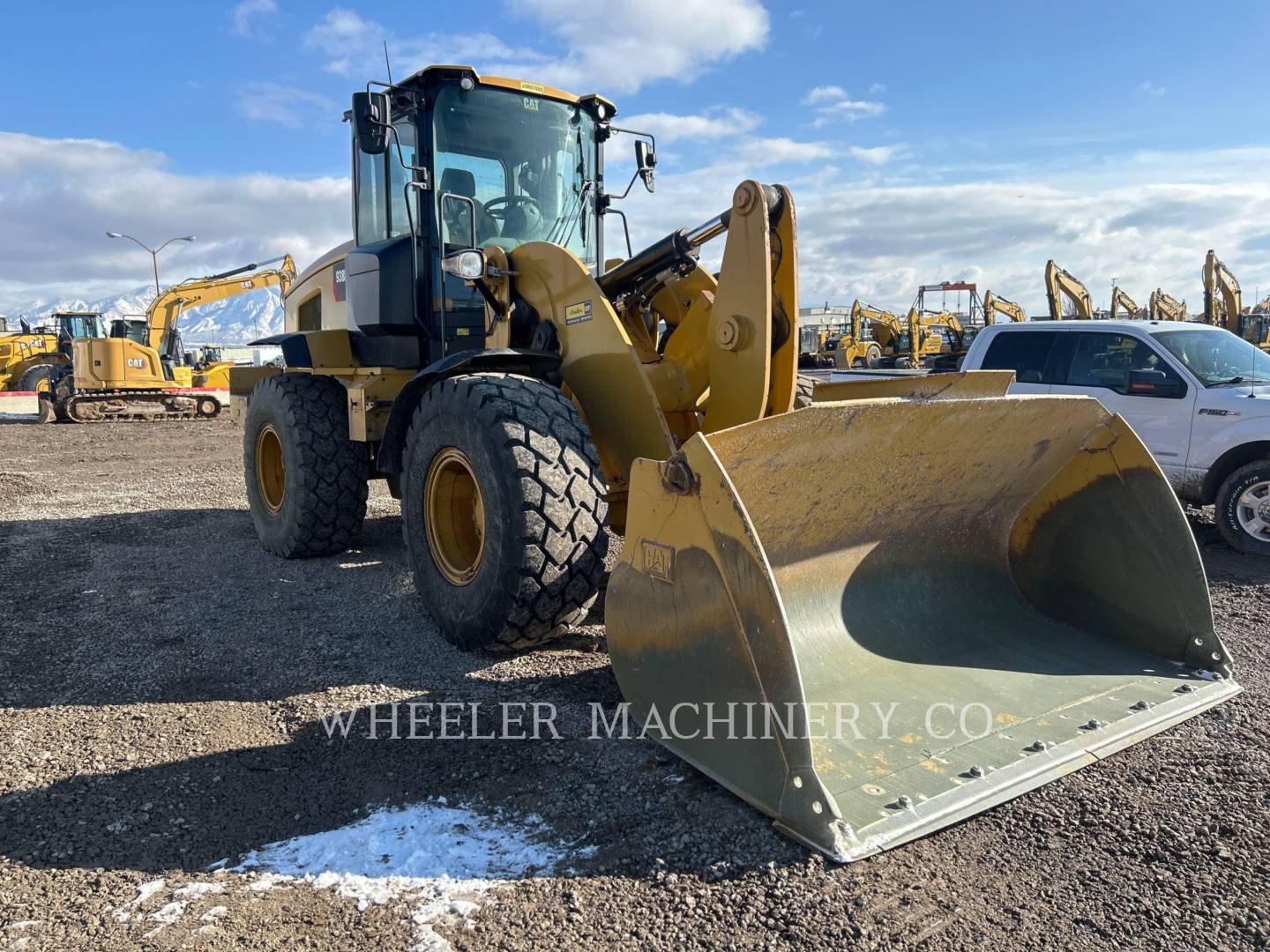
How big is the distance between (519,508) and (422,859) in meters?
1.41

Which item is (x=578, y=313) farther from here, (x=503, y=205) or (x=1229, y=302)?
(x=1229, y=302)

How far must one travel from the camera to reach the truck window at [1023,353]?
7855mm

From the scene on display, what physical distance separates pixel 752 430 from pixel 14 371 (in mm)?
30489

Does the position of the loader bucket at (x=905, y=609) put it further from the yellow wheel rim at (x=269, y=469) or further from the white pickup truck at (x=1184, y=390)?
the yellow wheel rim at (x=269, y=469)

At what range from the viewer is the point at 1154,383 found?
7.18m

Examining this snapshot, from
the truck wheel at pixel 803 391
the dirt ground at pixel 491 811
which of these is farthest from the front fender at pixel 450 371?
the truck wheel at pixel 803 391

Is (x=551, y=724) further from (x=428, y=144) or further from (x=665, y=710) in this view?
(x=428, y=144)

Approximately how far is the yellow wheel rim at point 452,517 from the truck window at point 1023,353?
543cm

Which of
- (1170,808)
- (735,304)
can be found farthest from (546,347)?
(1170,808)

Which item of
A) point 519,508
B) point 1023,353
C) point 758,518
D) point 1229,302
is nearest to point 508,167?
point 519,508

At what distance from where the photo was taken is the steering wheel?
208 inches

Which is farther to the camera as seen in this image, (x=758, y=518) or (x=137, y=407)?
(x=137, y=407)

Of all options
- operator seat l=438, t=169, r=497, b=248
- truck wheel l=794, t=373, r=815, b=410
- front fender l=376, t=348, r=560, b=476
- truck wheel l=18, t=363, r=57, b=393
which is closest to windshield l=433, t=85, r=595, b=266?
→ operator seat l=438, t=169, r=497, b=248

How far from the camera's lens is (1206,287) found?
22156 millimetres
